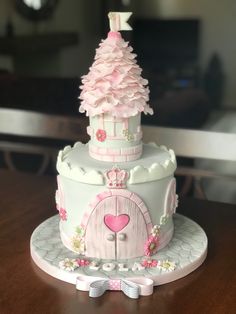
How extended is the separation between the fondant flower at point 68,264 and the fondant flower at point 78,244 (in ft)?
0.11

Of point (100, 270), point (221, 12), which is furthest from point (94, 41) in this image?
point (100, 270)

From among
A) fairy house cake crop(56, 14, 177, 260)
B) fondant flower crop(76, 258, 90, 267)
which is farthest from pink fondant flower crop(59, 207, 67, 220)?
fondant flower crop(76, 258, 90, 267)

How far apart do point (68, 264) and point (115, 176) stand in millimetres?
205

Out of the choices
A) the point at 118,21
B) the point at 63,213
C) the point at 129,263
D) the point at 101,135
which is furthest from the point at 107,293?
the point at 118,21

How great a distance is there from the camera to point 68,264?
1081 millimetres

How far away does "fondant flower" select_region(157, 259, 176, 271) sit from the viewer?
1072 millimetres

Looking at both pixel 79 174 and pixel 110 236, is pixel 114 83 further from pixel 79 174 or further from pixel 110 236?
pixel 110 236

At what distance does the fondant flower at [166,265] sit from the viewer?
1.07 meters

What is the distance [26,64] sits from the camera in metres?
2.08

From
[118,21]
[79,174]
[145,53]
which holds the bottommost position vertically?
[79,174]

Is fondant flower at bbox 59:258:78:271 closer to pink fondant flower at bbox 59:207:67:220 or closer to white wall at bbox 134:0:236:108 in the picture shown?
pink fondant flower at bbox 59:207:67:220

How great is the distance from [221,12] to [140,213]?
95 cm

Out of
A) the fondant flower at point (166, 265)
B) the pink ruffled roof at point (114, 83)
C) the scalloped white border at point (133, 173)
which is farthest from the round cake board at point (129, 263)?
the pink ruffled roof at point (114, 83)

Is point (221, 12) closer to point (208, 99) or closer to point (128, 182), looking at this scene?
point (208, 99)
